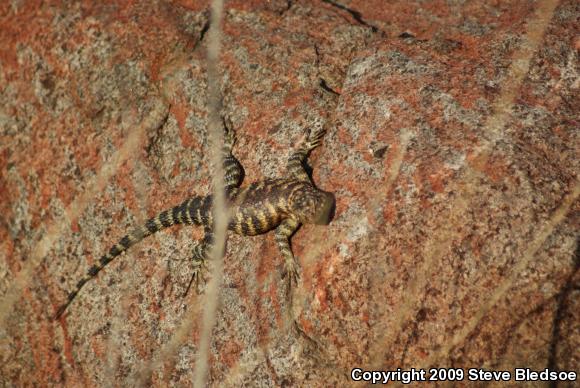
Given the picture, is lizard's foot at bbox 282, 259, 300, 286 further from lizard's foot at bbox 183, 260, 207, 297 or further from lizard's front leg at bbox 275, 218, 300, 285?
lizard's foot at bbox 183, 260, 207, 297

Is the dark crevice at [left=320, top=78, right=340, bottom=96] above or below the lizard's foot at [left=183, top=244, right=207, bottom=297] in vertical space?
above

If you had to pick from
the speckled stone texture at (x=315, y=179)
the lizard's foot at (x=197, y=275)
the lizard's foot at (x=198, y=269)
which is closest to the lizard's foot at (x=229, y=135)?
the speckled stone texture at (x=315, y=179)

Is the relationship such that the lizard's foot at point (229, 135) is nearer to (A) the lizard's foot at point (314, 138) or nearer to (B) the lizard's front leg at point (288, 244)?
(A) the lizard's foot at point (314, 138)

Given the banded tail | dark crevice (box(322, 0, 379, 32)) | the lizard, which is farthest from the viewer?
dark crevice (box(322, 0, 379, 32))

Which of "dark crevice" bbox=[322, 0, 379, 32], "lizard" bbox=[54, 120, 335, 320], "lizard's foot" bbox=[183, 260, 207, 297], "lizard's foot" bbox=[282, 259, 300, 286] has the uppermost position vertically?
"dark crevice" bbox=[322, 0, 379, 32]

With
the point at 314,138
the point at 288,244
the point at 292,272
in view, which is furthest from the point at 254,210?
the point at 314,138

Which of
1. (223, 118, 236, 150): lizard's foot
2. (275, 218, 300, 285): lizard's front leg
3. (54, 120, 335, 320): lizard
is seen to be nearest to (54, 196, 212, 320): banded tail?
(54, 120, 335, 320): lizard

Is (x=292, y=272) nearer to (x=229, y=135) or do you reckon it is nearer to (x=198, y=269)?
(x=198, y=269)
